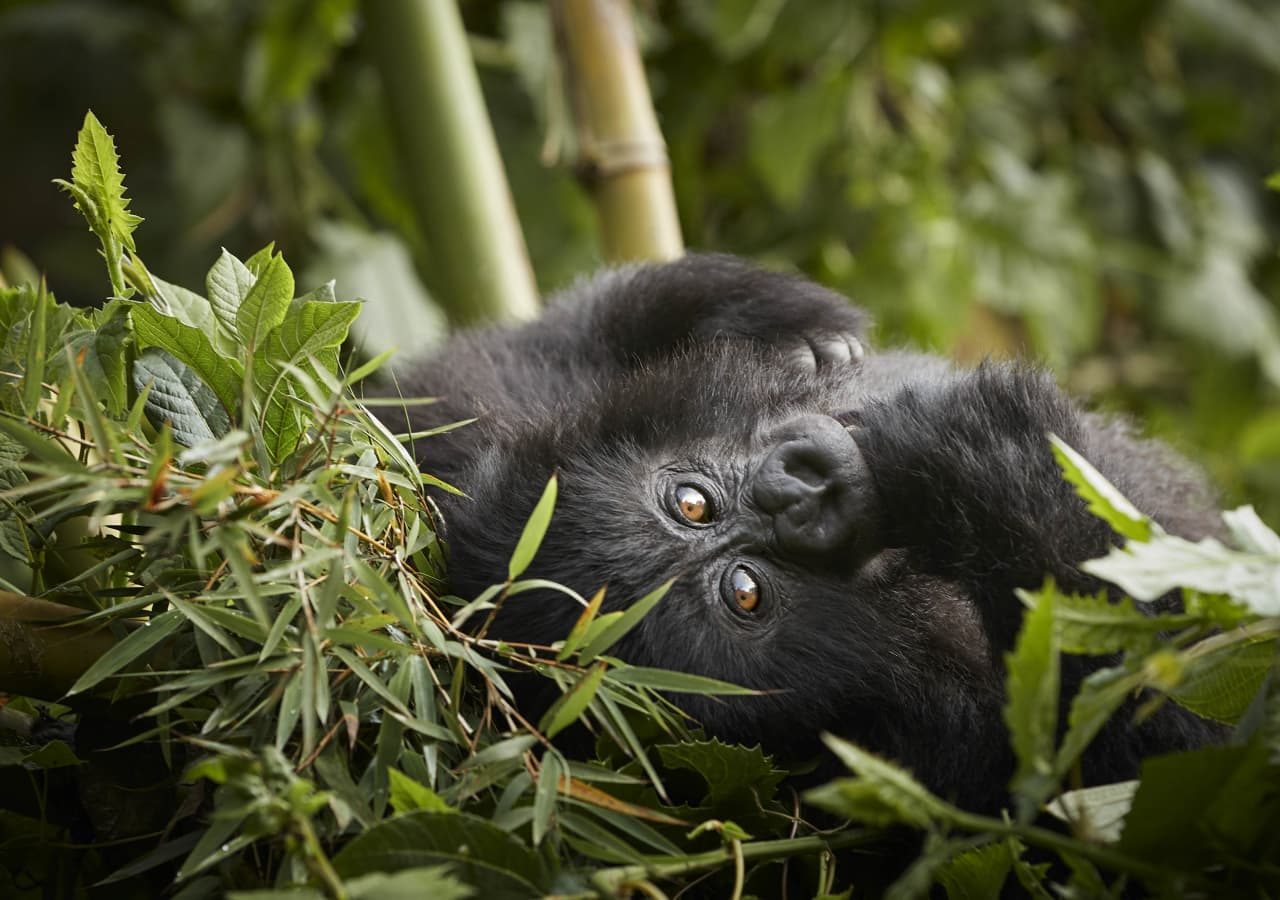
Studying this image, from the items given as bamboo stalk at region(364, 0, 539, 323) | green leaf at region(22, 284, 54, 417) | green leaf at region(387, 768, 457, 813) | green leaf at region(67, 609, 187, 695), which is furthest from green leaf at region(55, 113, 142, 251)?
bamboo stalk at region(364, 0, 539, 323)

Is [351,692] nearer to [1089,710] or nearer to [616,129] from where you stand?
[1089,710]

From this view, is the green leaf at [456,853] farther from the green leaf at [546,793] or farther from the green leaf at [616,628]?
the green leaf at [616,628]

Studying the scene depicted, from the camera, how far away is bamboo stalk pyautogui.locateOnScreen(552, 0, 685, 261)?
6.08ft

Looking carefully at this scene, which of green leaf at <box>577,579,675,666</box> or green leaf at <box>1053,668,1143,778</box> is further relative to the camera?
green leaf at <box>577,579,675,666</box>

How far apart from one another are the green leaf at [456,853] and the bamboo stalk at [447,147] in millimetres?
1169

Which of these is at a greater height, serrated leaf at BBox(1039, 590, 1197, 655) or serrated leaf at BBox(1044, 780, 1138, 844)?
serrated leaf at BBox(1039, 590, 1197, 655)

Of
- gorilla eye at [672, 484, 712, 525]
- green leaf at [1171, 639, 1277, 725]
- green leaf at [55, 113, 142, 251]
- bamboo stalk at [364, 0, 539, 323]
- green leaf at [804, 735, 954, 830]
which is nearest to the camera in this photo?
green leaf at [804, 735, 954, 830]

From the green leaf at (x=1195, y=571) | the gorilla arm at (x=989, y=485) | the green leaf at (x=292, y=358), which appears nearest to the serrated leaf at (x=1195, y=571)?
the green leaf at (x=1195, y=571)

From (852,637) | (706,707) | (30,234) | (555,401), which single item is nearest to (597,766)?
(706,707)

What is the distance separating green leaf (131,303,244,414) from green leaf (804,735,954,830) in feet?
1.76

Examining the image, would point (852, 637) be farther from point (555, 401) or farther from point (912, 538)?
point (555, 401)

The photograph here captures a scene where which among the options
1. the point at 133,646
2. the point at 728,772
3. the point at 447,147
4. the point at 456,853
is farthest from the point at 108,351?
the point at 447,147

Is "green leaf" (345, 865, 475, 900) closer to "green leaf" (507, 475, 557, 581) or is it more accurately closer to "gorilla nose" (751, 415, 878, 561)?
"green leaf" (507, 475, 557, 581)

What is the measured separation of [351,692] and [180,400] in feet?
0.86
